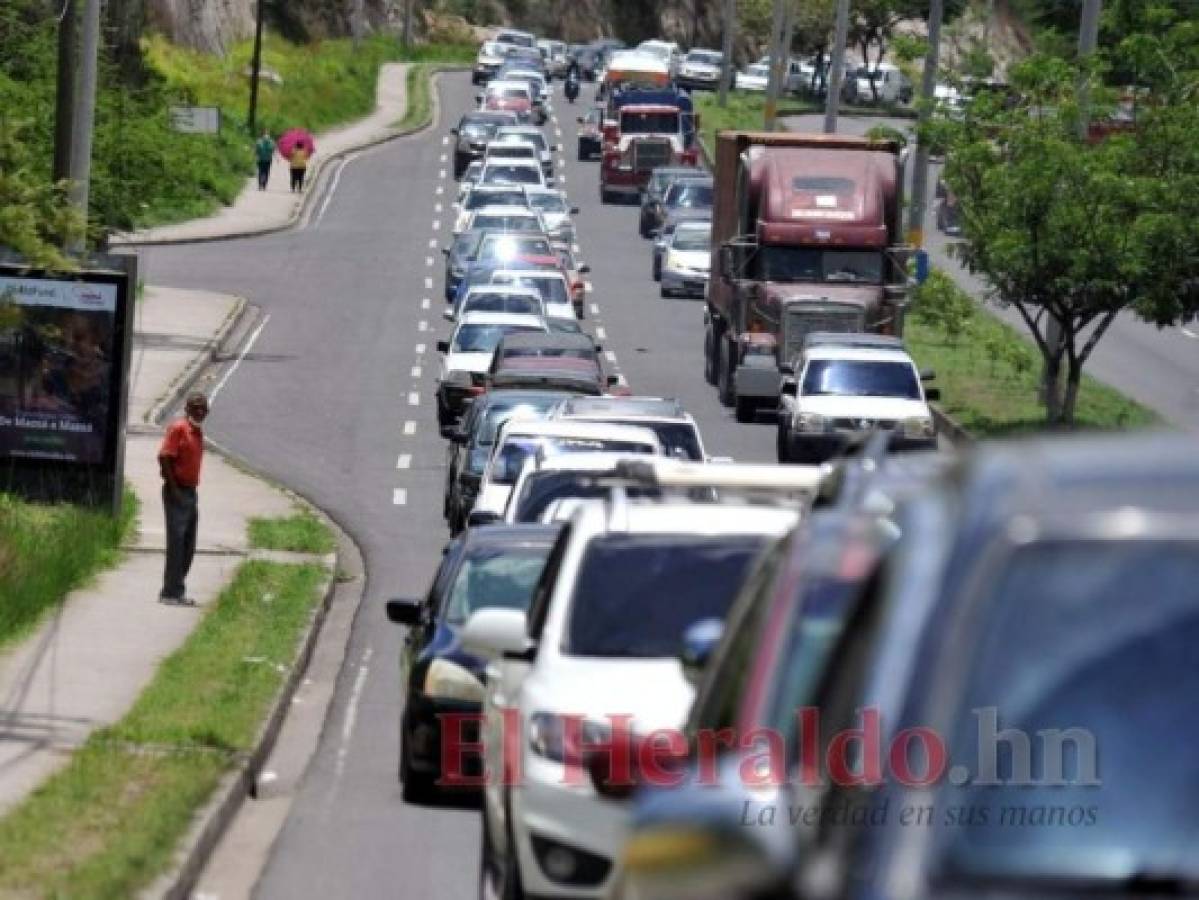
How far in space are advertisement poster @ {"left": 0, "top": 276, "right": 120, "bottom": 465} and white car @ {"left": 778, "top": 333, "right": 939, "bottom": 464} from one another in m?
11.6

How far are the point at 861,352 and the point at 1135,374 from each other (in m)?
14.0

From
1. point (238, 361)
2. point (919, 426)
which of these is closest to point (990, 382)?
point (919, 426)

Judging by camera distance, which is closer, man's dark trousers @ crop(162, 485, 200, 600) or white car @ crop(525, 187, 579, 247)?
man's dark trousers @ crop(162, 485, 200, 600)

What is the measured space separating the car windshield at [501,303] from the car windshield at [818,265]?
4.08m

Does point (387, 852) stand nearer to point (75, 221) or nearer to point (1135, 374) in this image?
point (75, 221)

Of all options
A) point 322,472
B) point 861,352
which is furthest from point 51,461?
point 861,352

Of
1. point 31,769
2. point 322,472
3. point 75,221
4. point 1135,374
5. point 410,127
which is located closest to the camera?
point 31,769

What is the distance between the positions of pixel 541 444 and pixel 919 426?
13395 mm

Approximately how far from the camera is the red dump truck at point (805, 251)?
134ft

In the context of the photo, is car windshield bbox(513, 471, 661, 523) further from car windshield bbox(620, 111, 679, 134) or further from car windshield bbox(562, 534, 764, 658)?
car windshield bbox(620, 111, 679, 134)

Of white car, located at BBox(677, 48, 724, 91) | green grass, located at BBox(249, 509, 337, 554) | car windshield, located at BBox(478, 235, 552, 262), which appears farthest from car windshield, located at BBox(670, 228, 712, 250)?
white car, located at BBox(677, 48, 724, 91)

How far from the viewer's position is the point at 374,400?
41938mm

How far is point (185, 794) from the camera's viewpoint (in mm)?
14367

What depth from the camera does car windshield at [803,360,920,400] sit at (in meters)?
37.0
